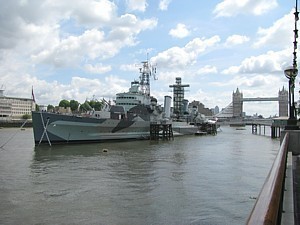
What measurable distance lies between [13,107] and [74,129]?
137 meters

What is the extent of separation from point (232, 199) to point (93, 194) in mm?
4957

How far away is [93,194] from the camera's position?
12320mm

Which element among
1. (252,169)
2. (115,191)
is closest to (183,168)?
(252,169)

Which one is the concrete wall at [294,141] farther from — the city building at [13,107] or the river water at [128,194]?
the city building at [13,107]

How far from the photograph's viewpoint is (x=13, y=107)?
162m

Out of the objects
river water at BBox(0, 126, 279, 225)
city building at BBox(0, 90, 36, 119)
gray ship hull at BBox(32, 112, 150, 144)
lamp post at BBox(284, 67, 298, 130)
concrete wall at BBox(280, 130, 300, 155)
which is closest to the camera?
river water at BBox(0, 126, 279, 225)

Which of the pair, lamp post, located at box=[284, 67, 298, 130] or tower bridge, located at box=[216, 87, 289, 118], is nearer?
lamp post, located at box=[284, 67, 298, 130]

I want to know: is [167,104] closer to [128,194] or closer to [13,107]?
[128,194]

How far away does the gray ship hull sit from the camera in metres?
35.0

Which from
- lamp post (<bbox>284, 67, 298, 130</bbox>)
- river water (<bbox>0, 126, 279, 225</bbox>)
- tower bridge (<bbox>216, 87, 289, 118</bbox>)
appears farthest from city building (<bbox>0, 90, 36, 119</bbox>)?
lamp post (<bbox>284, 67, 298, 130</bbox>)

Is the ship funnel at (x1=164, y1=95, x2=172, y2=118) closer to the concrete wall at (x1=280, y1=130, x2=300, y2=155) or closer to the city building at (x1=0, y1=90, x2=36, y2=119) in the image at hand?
the concrete wall at (x1=280, y1=130, x2=300, y2=155)

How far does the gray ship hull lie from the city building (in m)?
117

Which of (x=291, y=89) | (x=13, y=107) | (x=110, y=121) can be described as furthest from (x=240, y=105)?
(x=291, y=89)

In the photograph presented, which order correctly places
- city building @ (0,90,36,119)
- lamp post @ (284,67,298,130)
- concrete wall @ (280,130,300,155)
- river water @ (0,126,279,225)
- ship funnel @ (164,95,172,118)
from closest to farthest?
river water @ (0,126,279,225), concrete wall @ (280,130,300,155), lamp post @ (284,67,298,130), ship funnel @ (164,95,172,118), city building @ (0,90,36,119)
